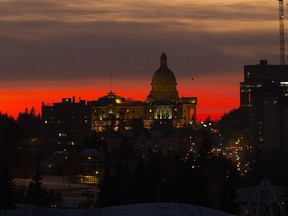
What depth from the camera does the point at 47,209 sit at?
60.8 metres

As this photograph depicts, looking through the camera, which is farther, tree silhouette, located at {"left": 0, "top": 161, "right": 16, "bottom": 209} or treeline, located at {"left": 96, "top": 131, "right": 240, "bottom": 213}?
treeline, located at {"left": 96, "top": 131, "right": 240, "bottom": 213}

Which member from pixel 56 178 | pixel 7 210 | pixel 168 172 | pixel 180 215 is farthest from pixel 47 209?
pixel 56 178

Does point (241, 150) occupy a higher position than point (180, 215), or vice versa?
point (241, 150)

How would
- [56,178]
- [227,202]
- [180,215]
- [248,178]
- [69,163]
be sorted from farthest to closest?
[69,163] < [56,178] < [248,178] < [227,202] < [180,215]

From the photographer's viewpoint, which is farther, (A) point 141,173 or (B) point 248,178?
(B) point 248,178

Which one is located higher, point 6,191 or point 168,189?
point 168,189

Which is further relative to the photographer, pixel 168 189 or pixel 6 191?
pixel 168 189

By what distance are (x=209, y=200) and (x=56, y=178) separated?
146ft

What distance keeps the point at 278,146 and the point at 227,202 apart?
114m

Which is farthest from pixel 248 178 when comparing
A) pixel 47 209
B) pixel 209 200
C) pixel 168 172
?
pixel 47 209

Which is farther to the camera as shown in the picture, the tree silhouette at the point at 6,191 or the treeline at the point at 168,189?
the treeline at the point at 168,189

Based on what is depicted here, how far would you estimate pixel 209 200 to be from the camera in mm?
77500

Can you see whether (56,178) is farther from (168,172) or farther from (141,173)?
(141,173)

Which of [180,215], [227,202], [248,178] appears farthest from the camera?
[248,178]
